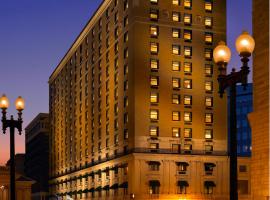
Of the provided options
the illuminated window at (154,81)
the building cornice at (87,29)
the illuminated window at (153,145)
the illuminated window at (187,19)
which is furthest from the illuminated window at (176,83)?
the building cornice at (87,29)

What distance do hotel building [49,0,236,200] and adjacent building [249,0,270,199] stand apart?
69.7 m

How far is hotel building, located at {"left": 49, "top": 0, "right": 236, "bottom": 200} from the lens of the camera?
95812 mm

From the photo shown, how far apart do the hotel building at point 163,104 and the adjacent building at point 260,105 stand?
69.7 metres

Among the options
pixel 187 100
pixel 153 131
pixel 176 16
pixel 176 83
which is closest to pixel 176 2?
pixel 176 16

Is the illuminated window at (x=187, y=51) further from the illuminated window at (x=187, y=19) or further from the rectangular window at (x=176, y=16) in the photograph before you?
the rectangular window at (x=176, y=16)

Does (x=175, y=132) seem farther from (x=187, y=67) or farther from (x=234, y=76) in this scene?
(x=234, y=76)

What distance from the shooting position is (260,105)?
24938 mm

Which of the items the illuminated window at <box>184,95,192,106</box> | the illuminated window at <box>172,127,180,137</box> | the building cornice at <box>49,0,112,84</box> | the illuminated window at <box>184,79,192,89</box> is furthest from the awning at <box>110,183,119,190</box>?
the building cornice at <box>49,0,112,84</box>

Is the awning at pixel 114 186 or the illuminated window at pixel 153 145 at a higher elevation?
the illuminated window at pixel 153 145

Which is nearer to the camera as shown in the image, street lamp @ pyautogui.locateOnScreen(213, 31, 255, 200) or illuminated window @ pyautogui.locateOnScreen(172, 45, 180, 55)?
street lamp @ pyautogui.locateOnScreen(213, 31, 255, 200)

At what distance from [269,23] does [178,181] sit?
7496 cm

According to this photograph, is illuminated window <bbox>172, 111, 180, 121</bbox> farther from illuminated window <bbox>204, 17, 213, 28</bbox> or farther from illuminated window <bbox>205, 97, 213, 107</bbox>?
illuminated window <bbox>204, 17, 213, 28</bbox>

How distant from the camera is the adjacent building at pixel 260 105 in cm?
2397

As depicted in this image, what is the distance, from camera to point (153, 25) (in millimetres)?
98375
